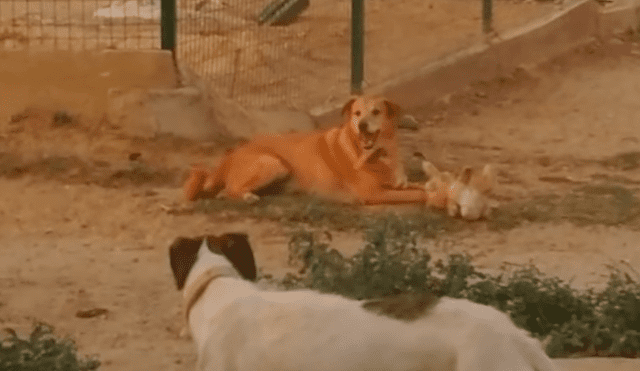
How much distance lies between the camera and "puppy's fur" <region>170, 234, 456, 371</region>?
124 inches

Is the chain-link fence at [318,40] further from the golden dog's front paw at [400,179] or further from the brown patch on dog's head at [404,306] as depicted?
the brown patch on dog's head at [404,306]

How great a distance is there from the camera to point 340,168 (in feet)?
26.7

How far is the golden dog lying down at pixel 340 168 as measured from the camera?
26.1ft

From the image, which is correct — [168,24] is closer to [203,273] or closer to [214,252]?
[214,252]

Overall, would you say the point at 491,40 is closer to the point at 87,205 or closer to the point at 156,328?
the point at 87,205

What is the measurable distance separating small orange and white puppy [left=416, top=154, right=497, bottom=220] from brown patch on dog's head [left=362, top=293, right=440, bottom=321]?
408 cm

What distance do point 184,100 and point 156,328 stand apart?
4.37 m

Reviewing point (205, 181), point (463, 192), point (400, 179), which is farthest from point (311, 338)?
point (400, 179)

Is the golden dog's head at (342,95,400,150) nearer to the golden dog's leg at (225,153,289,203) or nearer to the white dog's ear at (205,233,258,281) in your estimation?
the golden dog's leg at (225,153,289,203)

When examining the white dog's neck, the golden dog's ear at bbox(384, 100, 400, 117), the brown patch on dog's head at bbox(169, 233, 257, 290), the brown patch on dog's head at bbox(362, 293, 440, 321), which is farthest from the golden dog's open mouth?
the brown patch on dog's head at bbox(362, 293, 440, 321)

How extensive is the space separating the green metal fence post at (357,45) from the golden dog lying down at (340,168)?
7.22ft

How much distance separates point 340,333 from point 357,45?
7.32 metres

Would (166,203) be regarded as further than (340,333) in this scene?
Yes

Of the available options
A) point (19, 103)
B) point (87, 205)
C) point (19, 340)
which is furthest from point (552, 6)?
point (19, 340)
